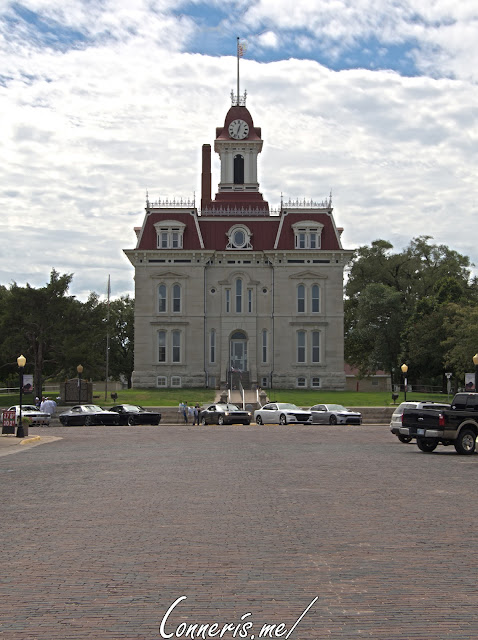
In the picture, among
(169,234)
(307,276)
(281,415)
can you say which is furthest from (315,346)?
(281,415)

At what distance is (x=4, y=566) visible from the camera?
9.45 m

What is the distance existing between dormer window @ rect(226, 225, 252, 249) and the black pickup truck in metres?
46.0

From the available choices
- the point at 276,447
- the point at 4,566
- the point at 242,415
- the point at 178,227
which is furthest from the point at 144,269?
the point at 4,566

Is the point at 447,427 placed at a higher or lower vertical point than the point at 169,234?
lower

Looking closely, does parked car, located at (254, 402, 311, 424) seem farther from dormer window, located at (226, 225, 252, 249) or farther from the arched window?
the arched window

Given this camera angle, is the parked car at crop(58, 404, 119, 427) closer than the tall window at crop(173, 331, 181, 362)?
Yes

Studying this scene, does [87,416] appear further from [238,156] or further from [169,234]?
[238,156]

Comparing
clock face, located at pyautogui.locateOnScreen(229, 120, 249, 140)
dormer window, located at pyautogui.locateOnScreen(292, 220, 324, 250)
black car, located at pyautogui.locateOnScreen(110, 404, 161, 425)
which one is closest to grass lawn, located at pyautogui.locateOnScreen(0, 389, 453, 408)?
black car, located at pyautogui.locateOnScreen(110, 404, 161, 425)

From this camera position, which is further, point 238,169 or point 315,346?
point 238,169

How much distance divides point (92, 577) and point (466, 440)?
19655 mm

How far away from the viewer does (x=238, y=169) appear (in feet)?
254

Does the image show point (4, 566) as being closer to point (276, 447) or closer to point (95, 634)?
point (95, 634)

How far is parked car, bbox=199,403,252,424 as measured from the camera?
47969 mm

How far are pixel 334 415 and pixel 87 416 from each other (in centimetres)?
1368
